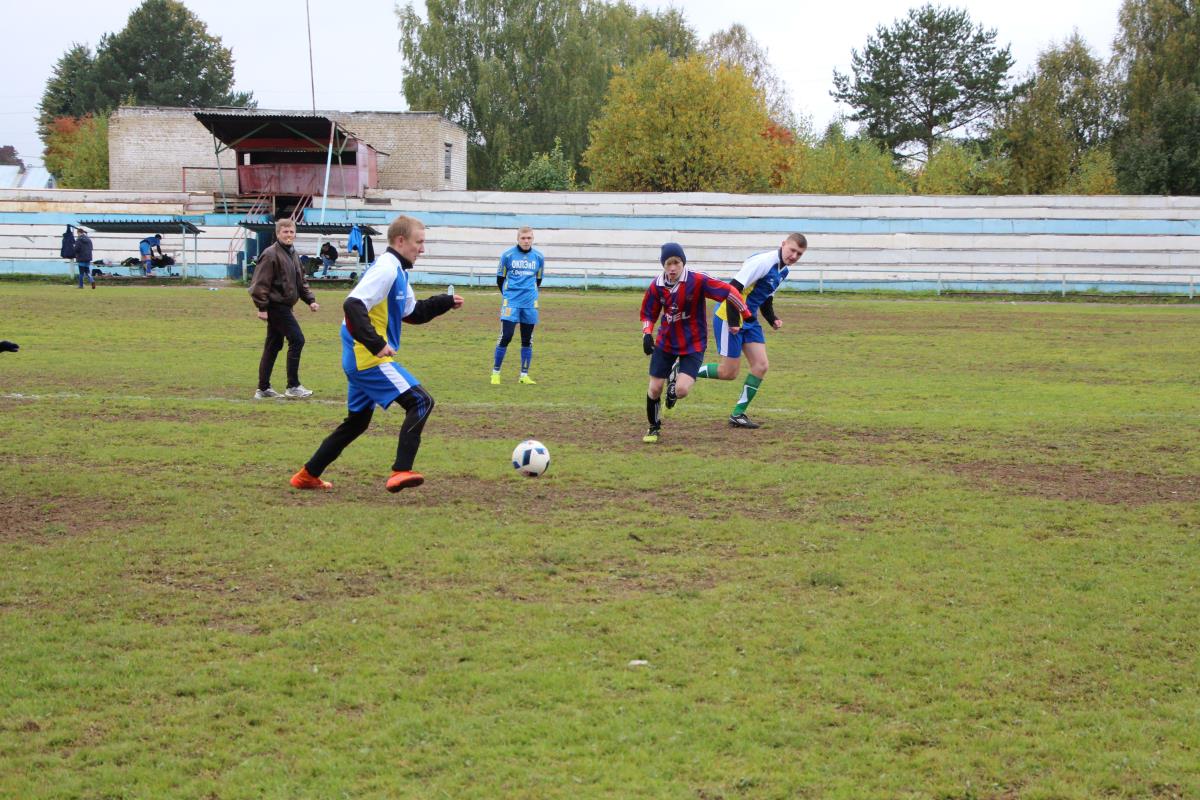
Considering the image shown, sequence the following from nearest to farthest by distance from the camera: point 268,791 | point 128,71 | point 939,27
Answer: point 268,791
point 939,27
point 128,71

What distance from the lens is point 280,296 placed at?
42.3 ft

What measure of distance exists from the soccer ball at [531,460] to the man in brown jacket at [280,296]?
4.72 meters

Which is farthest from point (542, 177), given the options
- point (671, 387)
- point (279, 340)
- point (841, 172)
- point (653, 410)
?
point (653, 410)

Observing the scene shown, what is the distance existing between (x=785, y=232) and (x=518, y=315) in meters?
29.2

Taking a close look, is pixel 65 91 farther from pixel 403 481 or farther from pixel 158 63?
pixel 403 481

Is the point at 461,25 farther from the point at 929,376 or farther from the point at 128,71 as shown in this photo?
the point at 929,376

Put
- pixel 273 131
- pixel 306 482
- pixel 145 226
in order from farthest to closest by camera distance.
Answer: pixel 273 131 → pixel 145 226 → pixel 306 482

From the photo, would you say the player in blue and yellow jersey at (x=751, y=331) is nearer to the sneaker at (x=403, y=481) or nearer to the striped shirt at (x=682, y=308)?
the striped shirt at (x=682, y=308)

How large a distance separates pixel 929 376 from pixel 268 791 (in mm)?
13622

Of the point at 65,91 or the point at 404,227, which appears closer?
the point at 404,227

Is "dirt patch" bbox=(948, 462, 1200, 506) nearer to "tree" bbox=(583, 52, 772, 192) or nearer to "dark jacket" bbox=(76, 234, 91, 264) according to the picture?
"dark jacket" bbox=(76, 234, 91, 264)

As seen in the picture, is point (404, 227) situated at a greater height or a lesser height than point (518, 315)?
greater

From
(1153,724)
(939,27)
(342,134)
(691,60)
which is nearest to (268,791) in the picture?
(1153,724)

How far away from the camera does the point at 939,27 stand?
70375mm
